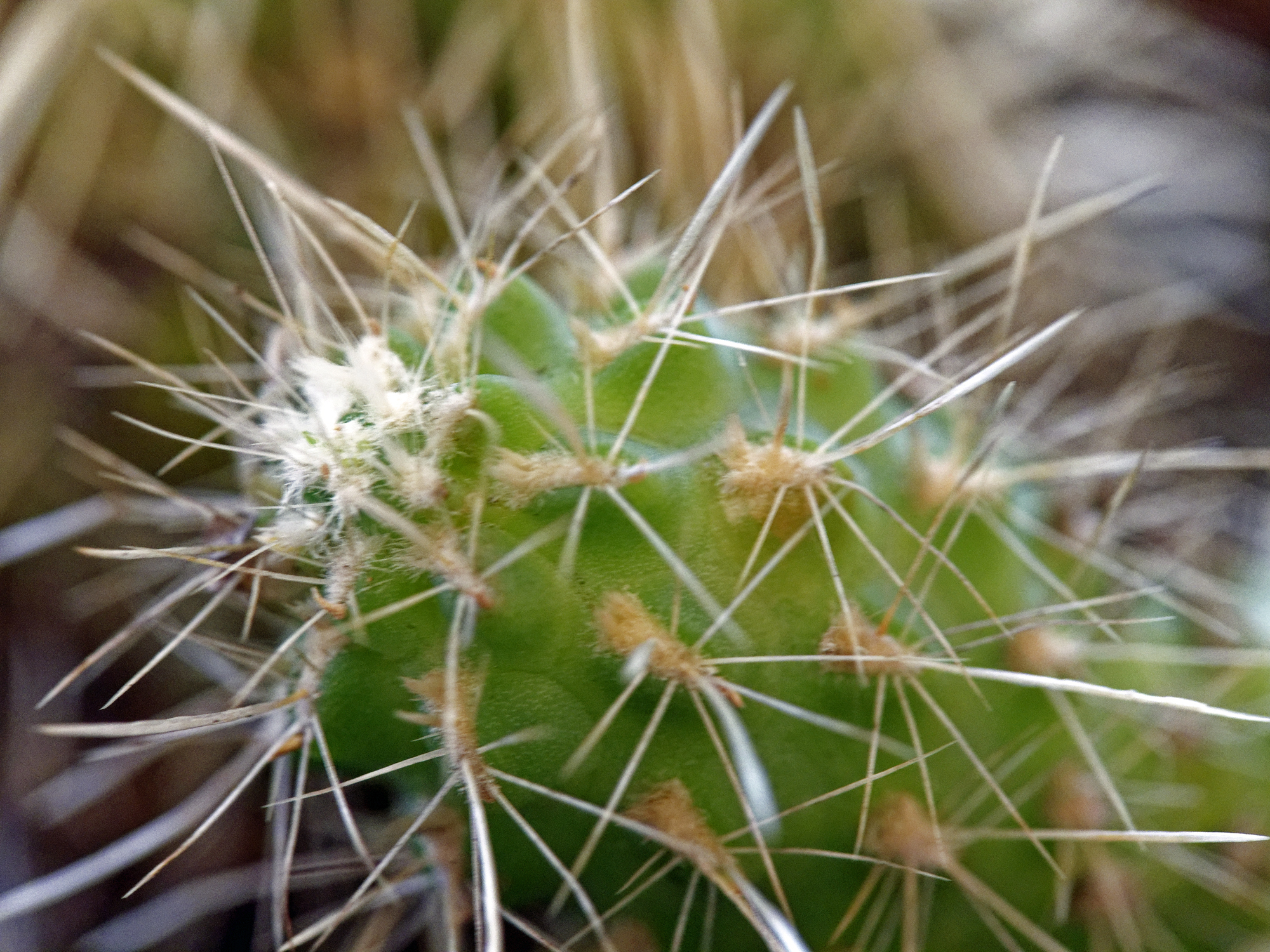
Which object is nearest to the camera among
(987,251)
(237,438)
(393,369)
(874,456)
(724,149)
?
(393,369)

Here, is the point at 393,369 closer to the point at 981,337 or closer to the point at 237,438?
the point at 237,438

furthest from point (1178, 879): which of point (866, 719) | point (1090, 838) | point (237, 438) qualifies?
point (237, 438)

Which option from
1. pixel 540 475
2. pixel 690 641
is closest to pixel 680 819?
pixel 690 641

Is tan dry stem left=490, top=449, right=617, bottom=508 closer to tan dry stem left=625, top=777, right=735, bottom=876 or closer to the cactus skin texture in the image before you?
the cactus skin texture

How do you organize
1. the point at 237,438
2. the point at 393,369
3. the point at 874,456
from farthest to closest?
the point at 237,438 < the point at 874,456 < the point at 393,369

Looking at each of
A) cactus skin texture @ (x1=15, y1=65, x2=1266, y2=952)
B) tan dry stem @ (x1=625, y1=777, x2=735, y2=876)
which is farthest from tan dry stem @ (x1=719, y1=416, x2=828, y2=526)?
tan dry stem @ (x1=625, y1=777, x2=735, y2=876)

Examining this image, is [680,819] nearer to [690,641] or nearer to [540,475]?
[690,641]

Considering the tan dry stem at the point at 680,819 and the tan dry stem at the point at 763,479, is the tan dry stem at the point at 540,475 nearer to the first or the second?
the tan dry stem at the point at 763,479
